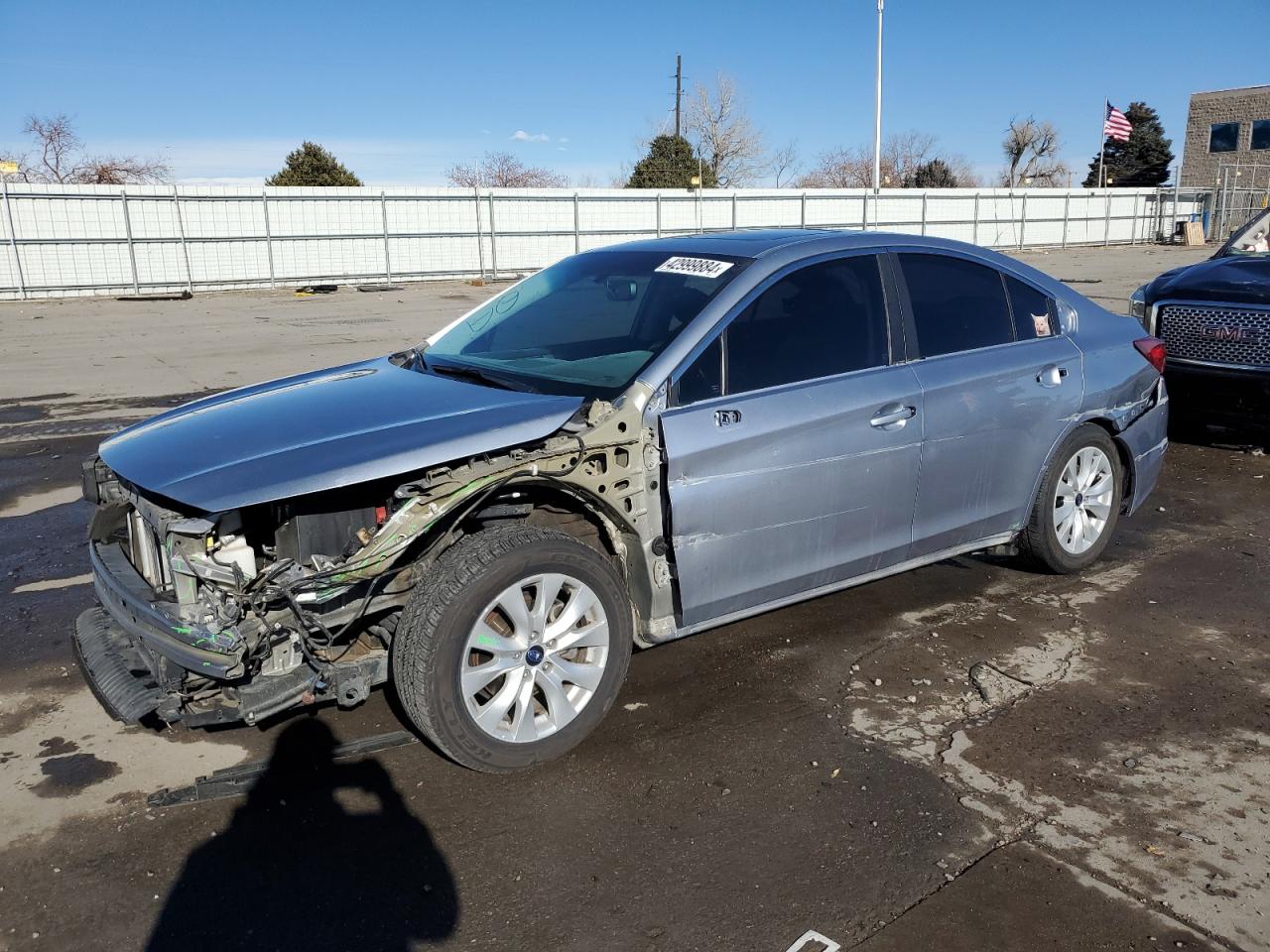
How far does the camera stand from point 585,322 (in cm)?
452

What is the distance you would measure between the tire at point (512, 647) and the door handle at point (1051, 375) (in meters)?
2.43

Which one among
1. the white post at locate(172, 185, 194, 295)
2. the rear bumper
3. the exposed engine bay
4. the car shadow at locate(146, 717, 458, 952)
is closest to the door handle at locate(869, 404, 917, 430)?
the exposed engine bay

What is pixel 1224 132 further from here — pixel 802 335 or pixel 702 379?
pixel 702 379

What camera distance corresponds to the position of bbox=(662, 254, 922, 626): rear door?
148 inches

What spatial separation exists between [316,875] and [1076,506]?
158 inches

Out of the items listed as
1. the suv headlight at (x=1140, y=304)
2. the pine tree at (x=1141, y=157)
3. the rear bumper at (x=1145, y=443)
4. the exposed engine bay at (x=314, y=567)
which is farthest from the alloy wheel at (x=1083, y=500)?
the pine tree at (x=1141, y=157)

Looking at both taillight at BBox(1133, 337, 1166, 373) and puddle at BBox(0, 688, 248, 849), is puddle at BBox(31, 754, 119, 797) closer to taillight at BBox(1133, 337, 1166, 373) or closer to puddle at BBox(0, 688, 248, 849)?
puddle at BBox(0, 688, 248, 849)

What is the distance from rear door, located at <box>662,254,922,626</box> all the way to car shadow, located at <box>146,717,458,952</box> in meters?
1.31

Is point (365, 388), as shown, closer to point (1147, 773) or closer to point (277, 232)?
point (1147, 773)

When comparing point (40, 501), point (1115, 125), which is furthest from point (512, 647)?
point (1115, 125)

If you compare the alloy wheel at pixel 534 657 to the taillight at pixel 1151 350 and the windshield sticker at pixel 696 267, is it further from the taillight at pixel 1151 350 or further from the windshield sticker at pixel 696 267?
the taillight at pixel 1151 350

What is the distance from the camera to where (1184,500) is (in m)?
6.95

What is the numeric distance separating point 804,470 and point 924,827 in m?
1.38

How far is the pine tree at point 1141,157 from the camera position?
70250 millimetres
